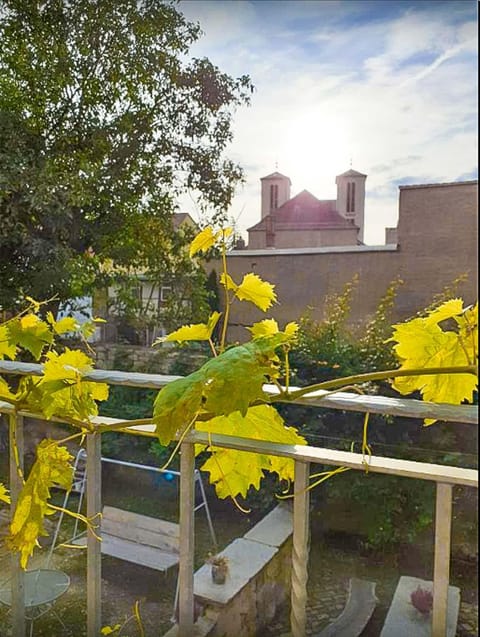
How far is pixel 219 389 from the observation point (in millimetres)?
604

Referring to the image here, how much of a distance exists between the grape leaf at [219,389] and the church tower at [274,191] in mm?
696

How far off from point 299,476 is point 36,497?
387 mm

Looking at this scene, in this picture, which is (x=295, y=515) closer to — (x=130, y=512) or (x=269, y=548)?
(x=269, y=548)

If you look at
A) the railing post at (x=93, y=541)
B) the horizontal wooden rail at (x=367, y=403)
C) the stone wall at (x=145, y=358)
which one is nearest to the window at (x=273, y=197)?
the stone wall at (x=145, y=358)

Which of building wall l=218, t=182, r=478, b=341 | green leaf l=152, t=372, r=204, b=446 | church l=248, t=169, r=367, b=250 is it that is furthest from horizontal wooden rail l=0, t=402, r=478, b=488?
church l=248, t=169, r=367, b=250

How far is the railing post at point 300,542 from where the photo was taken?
75cm

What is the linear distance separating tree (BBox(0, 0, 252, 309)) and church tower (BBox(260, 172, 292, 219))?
76 millimetres

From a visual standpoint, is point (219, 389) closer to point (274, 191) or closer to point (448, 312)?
point (448, 312)

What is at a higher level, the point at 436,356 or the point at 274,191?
the point at 274,191

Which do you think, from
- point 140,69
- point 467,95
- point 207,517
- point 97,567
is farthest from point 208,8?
point 207,517

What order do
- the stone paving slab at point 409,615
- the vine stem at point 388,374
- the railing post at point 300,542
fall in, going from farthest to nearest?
the stone paving slab at point 409,615, the railing post at point 300,542, the vine stem at point 388,374

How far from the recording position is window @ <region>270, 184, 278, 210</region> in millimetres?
1266

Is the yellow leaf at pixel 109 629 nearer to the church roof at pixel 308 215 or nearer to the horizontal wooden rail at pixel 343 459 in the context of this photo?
the horizontal wooden rail at pixel 343 459

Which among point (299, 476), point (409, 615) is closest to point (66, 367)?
point (299, 476)
